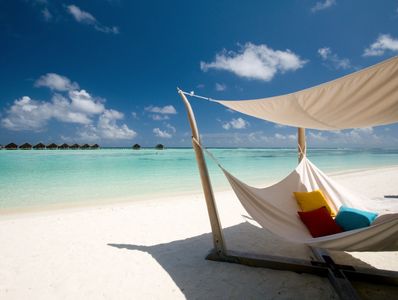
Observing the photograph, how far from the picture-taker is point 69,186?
738 centimetres

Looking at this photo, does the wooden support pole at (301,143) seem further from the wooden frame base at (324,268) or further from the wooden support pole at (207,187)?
the wooden support pole at (207,187)

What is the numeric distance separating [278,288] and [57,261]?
6.43 feet

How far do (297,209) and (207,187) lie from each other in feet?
3.86

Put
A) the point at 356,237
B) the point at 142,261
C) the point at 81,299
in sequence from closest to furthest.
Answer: the point at 356,237 → the point at 81,299 → the point at 142,261

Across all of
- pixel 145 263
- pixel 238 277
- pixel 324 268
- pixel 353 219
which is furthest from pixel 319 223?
pixel 145 263

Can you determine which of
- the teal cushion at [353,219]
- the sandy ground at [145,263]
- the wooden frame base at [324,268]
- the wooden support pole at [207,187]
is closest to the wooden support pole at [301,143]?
the teal cushion at [353,219]

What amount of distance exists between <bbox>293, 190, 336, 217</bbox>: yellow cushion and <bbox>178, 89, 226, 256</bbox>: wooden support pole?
104 cm

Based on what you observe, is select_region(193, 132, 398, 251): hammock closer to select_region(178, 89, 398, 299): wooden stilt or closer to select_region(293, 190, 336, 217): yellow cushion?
select_region(293, 190, 336, 217): yellow cushion

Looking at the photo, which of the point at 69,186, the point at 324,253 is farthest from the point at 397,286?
the point at 69,186

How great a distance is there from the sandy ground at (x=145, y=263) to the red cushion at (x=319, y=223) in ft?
0.88

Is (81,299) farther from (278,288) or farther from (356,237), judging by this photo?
(356,237)

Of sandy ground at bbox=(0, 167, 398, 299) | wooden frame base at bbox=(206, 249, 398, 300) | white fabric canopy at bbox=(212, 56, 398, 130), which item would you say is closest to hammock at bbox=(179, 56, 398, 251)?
white fabric canopy at bbox=(212, 56, 398, 130)

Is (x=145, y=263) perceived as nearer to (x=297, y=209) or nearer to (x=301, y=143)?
(x=297, y=209)

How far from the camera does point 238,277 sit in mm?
1821
